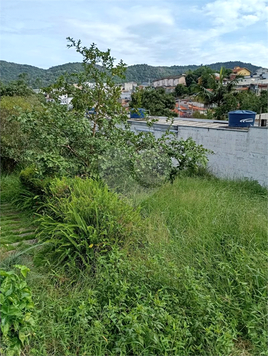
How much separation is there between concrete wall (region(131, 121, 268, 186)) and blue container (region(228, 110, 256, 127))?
23.2 inches

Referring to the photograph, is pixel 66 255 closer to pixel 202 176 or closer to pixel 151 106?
pixel 202 176

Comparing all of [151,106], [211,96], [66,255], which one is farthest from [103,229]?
[211,96]

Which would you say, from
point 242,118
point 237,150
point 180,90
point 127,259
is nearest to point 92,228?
point 127,259

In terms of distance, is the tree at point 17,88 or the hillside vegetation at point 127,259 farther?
the tree at point 17,88

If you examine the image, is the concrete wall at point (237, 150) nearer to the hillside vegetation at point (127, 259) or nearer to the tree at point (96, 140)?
the hillside vegetation at point (127, 259)

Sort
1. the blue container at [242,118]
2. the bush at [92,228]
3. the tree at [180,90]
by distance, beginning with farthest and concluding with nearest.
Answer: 1. the tree at [180,90]
2. the blue container at [242,118]
3. the bush at [92,228]

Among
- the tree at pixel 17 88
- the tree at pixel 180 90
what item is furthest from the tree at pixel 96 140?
the tree at pixel 180 90

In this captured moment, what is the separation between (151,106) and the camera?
22344 millimetres

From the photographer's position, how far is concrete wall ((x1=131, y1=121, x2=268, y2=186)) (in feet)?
19.2

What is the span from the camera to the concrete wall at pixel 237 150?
5863 millimetres

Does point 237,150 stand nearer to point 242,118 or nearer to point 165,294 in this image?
point 242,118

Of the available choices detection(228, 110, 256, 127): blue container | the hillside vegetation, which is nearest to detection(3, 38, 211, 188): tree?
the hillside vegetation

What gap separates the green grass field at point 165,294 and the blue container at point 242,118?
4.44 meters

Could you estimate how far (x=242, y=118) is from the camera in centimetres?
695
